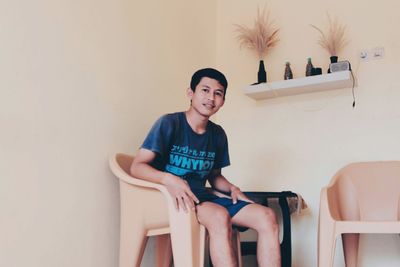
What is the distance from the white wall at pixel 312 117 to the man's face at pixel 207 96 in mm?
1004

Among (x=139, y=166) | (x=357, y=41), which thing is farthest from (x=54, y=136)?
(x=357, y=41)

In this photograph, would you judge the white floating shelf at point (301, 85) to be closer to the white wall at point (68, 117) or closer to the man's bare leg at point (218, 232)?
the white wall at point (68, 117)

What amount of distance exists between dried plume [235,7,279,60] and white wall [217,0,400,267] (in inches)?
2.0

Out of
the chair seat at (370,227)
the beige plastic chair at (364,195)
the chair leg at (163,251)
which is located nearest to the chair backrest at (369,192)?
the beige plastic chair at (364,195)

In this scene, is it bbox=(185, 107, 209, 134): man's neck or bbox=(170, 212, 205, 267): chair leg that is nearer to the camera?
bbox=(170, 212, 205, 267): chair leg

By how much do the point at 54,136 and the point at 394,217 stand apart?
1815 mm

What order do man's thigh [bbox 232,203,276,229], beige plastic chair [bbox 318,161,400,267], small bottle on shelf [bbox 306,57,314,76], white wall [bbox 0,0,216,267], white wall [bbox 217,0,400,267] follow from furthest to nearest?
small bottle on shelf [bbox 306,57,314,76] → white wall [bbox 217,0,400,267] → beige plastic chair [bbox 318,161,400,267] → man's thigh [bbox 232,203,276,229] → white wall [bbox 0,0,216,267]

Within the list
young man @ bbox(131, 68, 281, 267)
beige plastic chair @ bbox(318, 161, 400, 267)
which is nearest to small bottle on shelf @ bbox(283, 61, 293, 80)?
beige plastic chair @ bbox(318, 161, 400, 267)

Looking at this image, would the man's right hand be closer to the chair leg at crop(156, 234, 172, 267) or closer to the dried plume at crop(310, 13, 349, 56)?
the chair leg at crop(156, 234, 172, 267)

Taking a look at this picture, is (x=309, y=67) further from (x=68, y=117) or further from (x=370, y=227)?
(x=68, y=117)

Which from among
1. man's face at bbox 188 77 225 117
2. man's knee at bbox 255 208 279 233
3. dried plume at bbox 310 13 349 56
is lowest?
man's knee at bbox 255 208 279 233

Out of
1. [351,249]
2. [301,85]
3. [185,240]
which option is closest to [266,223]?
[185,240]

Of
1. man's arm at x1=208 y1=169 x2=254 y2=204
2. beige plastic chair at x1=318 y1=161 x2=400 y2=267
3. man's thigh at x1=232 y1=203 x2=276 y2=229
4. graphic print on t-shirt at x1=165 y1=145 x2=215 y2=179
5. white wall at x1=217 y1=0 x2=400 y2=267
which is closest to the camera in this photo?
man's thigh at x1=232 y1=203 x2=276 y2=229

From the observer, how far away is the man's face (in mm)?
1822
